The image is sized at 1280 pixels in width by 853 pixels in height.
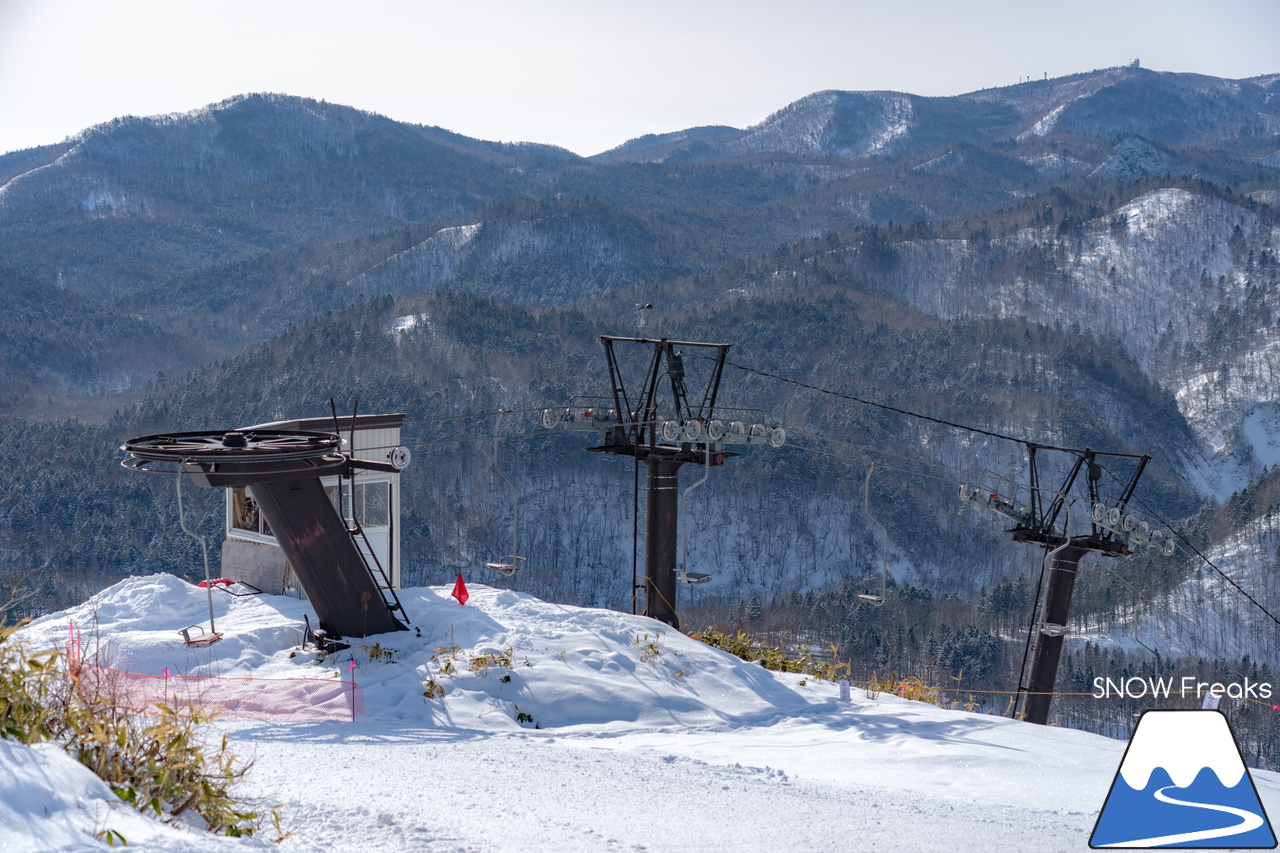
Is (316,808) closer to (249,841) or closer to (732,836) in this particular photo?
(249,841)

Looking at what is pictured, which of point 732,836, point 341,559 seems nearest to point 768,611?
point 341,559

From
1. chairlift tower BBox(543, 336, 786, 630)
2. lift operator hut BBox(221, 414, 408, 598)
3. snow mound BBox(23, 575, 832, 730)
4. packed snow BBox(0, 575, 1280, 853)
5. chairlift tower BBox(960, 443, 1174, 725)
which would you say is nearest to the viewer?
packed snow BBox(0, 575, 1280, 853)

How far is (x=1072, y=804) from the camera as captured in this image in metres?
9.38

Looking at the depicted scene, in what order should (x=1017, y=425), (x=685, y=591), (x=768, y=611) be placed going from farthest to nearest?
1. (x=1017, y=425)
2. (x=685, y=591)
3. (x=768, y=611)

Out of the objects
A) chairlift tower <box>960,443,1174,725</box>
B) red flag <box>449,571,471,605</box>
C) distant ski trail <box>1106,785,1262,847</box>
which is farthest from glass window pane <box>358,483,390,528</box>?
distant ski trail <box>1106,785,1262,847</box>

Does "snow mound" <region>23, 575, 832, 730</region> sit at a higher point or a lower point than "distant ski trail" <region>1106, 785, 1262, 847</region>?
lower

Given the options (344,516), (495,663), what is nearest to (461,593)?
(495,663)

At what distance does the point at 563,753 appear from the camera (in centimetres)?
1039

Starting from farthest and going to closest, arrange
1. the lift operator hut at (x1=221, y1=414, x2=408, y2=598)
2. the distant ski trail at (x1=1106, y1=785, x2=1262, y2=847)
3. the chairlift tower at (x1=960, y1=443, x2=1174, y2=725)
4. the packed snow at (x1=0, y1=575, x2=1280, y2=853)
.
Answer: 1. the chairlift tower at (x1=960, y1=443, x2=1174, y2=725)
2. the lift operator hut at (x1=221, y1=414, x2=408, y2=598)
3. the distant ski trail at (x1=1106, y1=785, x2=1262, y2=847)
4. the packed snow at (x1=0, y1=575, x2=1280, y2=853)

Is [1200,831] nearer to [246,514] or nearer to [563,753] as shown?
[563,753]

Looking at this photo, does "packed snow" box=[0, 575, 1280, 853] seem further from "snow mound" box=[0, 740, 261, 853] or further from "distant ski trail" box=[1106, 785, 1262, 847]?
"distant ski trail" box=[1106, 785, 1262, 847]

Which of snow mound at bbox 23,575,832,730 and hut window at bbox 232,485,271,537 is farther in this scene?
hut window at bbox 232,485,271,537

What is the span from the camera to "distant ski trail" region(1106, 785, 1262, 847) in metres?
7.35

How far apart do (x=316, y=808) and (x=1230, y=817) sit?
657cm
